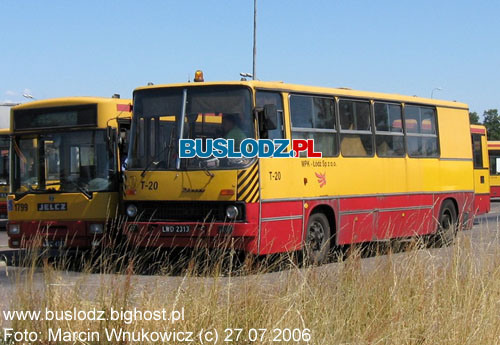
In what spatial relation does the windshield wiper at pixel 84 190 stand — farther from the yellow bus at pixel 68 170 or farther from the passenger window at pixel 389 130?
the passenger window at pixel 389 130

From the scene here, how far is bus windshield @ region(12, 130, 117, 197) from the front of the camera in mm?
15680

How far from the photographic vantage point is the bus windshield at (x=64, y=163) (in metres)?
15.7

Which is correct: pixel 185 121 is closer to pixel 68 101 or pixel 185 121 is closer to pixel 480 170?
pixel 68 101

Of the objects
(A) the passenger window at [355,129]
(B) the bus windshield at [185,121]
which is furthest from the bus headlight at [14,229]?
(A) the passenger window at [355,129]

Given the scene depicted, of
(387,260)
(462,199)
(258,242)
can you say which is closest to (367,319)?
(387,260)

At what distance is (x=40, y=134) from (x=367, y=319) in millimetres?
10047

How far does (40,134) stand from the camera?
648 inches

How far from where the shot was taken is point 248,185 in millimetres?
13750

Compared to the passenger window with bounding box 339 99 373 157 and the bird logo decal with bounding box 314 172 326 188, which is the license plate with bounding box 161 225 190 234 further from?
the passenger window with bounding box 339 99 373 157

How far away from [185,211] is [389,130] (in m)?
5.14

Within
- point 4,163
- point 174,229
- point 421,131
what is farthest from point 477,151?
point 174,229

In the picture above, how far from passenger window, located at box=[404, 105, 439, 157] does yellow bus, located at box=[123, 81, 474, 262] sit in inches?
29.4

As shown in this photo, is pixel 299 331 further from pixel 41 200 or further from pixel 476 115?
pixel 476 115

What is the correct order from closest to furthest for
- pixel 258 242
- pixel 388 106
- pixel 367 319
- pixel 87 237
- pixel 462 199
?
pixel 367 319
pixel 258 242
pixel 87 237
pixel 388 106
pixel 462 199
